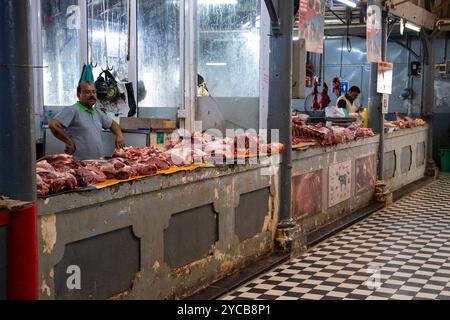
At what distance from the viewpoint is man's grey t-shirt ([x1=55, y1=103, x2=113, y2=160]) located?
6.48 metres

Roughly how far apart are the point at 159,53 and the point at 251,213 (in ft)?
13.0

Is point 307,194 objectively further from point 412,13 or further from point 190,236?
point 412,13

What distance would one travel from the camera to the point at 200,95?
9.03 meters

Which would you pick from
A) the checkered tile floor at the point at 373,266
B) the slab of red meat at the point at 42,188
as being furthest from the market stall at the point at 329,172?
the slab of red meat at the point at 42,188

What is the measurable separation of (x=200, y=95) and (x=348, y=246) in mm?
3161

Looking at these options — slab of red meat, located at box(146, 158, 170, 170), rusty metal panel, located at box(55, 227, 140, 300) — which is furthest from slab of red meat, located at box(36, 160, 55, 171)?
slab of red meat, located at box(146, 158, 170, 170)

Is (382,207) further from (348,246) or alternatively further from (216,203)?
(216,203)

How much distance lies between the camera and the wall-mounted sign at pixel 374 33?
369 inches

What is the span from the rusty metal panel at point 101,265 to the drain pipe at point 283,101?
8.88 feet

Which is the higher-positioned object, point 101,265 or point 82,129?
point 82,129

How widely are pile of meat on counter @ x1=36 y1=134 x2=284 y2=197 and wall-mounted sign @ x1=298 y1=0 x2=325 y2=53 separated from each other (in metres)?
1.27

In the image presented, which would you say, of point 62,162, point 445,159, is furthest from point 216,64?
point 445,159

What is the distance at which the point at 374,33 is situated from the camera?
9562 mm
